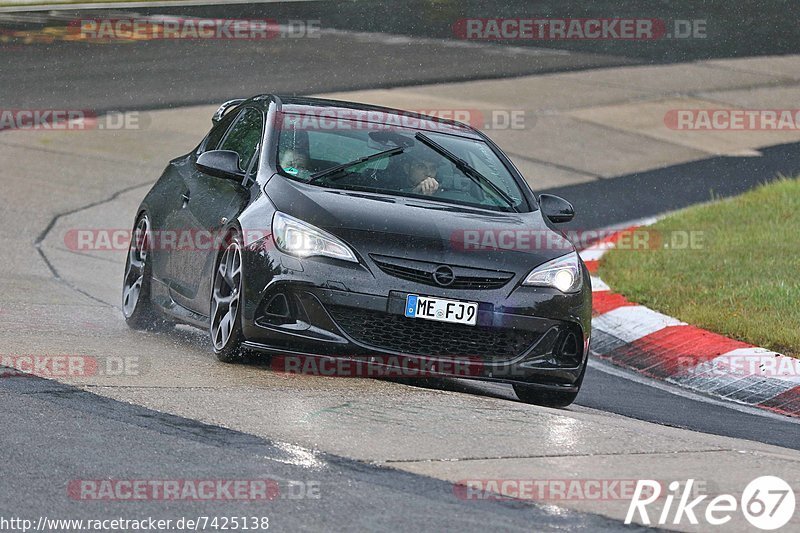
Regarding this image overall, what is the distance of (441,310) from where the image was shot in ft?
24.6

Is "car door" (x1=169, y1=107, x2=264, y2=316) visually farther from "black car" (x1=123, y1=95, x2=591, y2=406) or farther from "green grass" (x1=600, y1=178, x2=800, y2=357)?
"green grass" (x1=600, y1=178, x2=800, y2=357)

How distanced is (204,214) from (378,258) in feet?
5.04

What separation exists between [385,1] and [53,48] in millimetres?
7939

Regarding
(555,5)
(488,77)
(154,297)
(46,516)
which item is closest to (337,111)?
(154,297)

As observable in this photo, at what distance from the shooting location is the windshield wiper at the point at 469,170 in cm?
873

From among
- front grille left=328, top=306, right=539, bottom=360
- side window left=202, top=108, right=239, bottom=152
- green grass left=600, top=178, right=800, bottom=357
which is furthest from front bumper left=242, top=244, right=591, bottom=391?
green grass left=600, top=178, right=800, bottom=357

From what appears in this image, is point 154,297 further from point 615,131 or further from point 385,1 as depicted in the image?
point 385,1

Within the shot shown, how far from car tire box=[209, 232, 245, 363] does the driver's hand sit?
42.4 inches

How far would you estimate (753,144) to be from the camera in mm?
19359

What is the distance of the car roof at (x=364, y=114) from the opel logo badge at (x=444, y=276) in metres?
1.67
